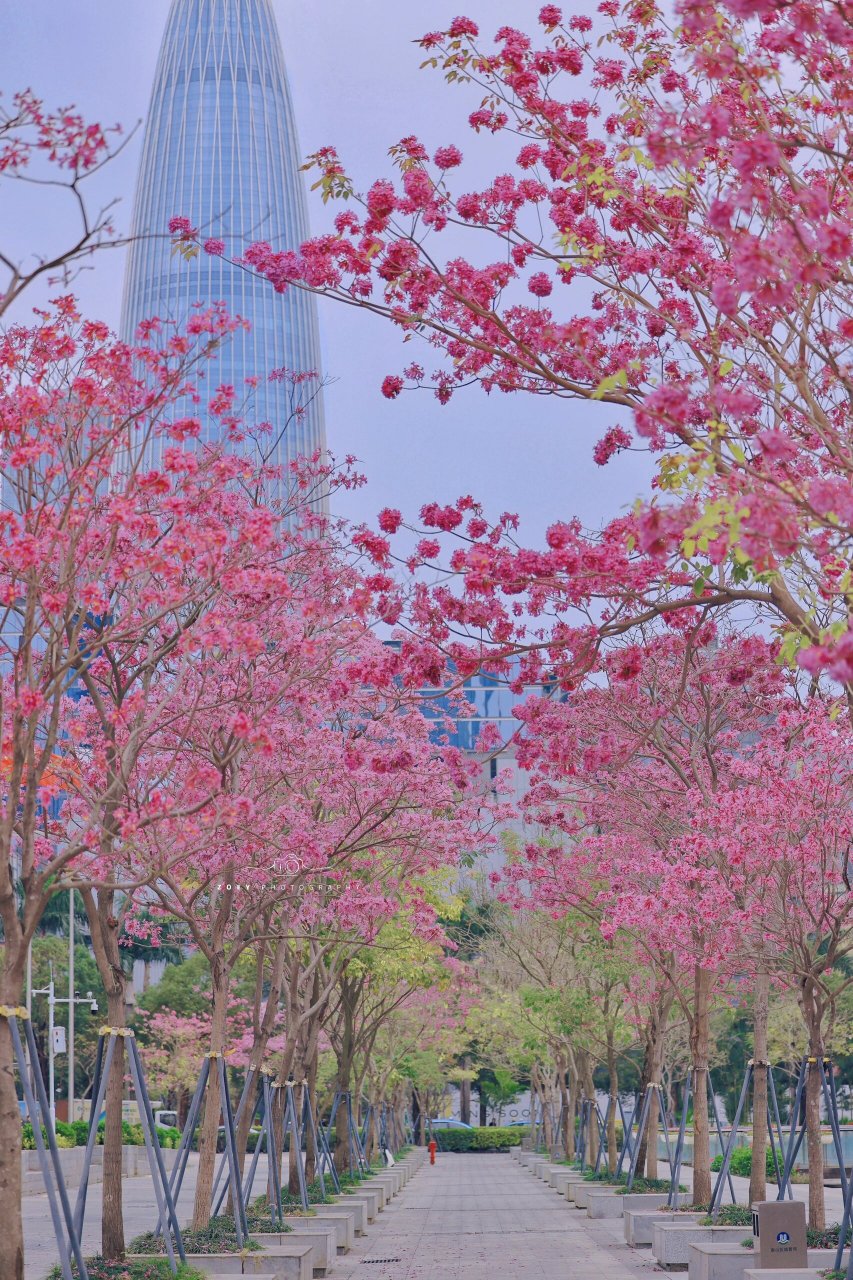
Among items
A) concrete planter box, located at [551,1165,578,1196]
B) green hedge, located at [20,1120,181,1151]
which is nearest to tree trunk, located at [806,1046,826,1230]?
green hedge, located at [20,1120,181,1151]

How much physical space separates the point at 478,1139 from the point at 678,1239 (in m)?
56.7

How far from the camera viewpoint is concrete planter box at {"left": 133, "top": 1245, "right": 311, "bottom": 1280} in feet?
45.3

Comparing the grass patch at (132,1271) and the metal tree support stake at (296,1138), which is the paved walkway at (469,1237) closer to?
the metal tree support stake at (296,1138)

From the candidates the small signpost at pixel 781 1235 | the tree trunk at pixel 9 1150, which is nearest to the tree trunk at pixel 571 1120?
the small signpost at pixel 781 1235

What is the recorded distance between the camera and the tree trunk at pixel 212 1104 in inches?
604

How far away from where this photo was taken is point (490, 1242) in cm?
2314

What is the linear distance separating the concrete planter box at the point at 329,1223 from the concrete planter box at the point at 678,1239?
3.93 meters

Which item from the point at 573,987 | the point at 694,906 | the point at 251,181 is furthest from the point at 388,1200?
the point at 251,181

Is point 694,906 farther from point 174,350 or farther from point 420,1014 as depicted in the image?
point 420,1014

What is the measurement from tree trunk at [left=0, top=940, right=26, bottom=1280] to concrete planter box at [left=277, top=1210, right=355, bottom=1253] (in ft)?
33.9

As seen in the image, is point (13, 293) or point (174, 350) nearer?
point (13, 293)

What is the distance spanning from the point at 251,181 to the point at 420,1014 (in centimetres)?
12777

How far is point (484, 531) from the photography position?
11438 millimetres

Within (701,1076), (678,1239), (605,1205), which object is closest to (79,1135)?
(605,1205)
